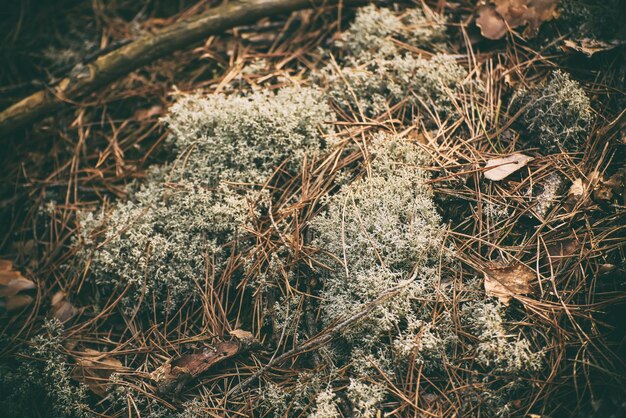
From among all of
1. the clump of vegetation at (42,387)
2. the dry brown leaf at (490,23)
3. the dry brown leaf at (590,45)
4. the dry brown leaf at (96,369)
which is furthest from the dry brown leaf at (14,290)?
the dry brown leaf at (590,45)

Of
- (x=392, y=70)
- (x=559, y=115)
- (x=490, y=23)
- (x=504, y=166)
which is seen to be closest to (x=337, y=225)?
(x=504, y=166)

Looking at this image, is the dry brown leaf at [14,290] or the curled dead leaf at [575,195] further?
the dry brown leaf at [14,290]

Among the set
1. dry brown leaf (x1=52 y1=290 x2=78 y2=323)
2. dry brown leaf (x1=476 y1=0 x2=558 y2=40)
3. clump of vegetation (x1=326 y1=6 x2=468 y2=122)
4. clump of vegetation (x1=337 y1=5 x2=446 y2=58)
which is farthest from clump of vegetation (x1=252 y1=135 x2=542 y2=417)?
dry brown leaf (x1=52 y1=290 x2=78 y2=323)

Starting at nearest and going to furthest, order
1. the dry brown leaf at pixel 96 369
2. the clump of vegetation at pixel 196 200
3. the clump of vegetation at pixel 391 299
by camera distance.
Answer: the clump of vegetation at pixel 391 299 < the dry brown leaf at pixel 96 369 < the clump of vegetation at pixel 196 200

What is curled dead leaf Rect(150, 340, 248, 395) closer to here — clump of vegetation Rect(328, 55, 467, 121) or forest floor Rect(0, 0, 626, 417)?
forest floor Rect(0, 0, 626, 417)

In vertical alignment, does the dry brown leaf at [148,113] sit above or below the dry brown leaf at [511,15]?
below

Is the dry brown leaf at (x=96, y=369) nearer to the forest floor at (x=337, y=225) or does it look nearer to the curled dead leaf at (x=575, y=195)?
the forest floor at (x=337, y=225)

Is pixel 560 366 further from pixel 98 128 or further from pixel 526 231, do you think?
pixel 98 128
